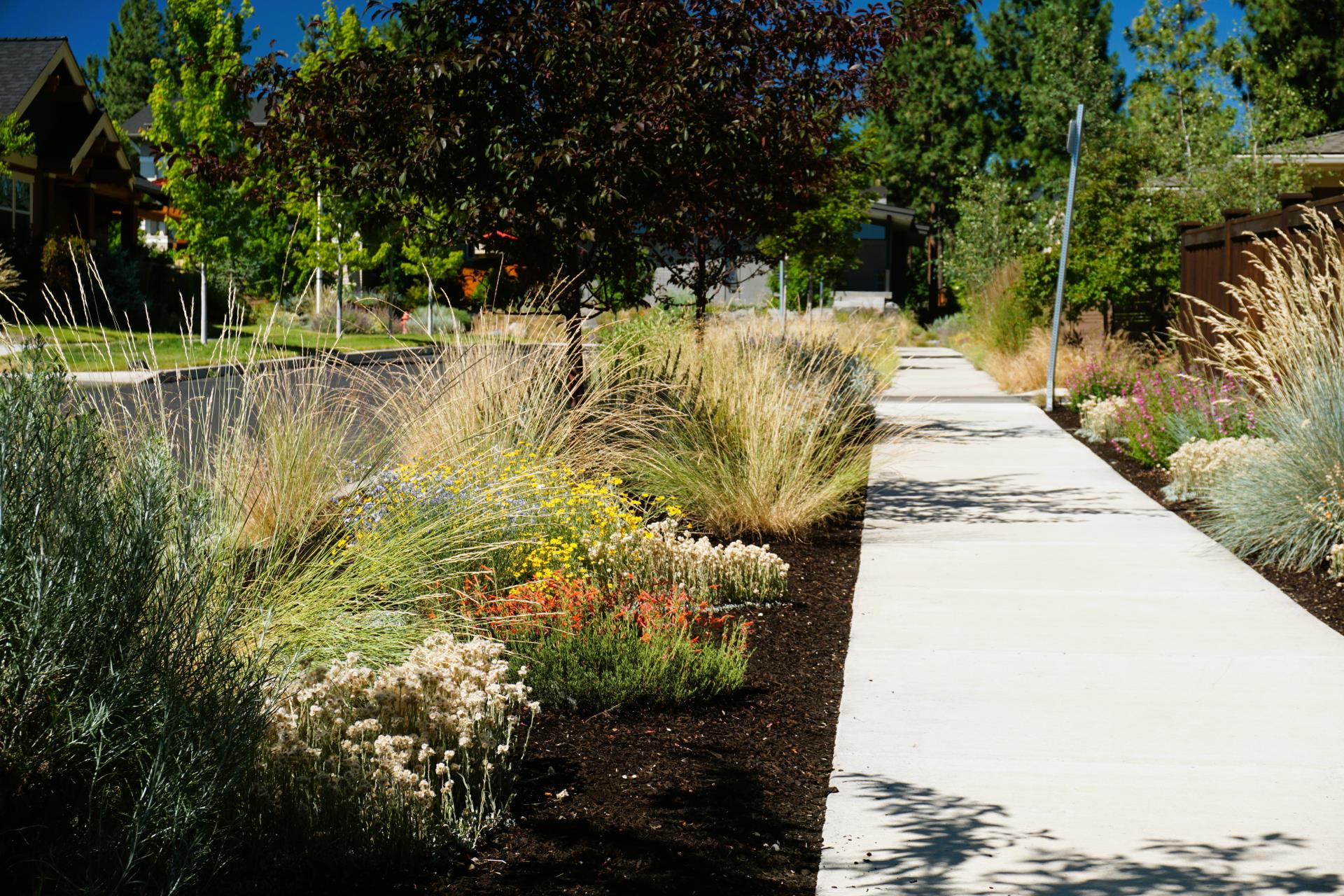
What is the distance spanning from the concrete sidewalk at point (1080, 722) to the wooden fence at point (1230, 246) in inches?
133

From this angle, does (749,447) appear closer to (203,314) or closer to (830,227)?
(203,314)

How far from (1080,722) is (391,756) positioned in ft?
8.58

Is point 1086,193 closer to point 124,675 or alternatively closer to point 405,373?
point 405,373

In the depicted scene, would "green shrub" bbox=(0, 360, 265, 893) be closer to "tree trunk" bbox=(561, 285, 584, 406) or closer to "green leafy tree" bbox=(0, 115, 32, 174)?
"tree trunk" bbox=(561, 285, 584, 406)

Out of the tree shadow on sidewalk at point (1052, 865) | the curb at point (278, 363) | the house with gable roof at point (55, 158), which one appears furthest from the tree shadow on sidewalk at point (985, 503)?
the house with gable roof at point (55, 158)

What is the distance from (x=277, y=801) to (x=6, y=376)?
129 centimetres

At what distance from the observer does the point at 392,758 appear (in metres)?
3.62

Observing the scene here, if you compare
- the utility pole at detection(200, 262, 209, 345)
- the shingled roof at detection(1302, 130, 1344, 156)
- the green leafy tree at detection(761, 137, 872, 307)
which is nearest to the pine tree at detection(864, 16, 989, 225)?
the green leafy tree at detection(761, 137, 872, 307)

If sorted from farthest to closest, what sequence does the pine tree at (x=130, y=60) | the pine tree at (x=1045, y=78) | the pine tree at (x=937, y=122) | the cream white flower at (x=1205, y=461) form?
the pine tree at (x=130, y=60), the pine tree at (x=937, y=122), the pine tree at (x=1045, y=78), the cream white flower at (x=1205, y=461)

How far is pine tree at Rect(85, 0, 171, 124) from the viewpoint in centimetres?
6812

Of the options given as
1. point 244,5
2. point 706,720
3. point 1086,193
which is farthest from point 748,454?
point 244,5

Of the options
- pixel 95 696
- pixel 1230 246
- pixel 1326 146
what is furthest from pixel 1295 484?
pixel 1326 146

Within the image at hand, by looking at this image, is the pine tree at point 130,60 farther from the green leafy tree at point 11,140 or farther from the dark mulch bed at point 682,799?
the dark mulch bed at point 682,799

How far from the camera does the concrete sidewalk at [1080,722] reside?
145 inches
